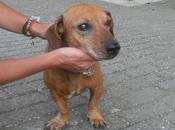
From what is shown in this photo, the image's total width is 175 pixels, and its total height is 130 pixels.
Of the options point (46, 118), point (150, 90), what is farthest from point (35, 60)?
point (150, 90)

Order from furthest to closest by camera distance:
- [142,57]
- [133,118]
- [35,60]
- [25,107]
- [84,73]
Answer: [142,57] → [25,107] → [133,118] → [84,73] → [35,60]

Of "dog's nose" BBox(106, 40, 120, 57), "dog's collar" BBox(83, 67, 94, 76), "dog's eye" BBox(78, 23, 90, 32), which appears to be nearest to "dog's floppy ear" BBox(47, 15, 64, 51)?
"dog's eye" BBox(78, 23, 90, 32)

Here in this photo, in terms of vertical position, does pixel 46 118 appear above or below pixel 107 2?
above

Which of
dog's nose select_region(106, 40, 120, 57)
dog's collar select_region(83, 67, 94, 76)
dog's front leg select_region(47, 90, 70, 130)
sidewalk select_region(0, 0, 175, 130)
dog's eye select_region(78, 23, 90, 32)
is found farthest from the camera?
sidewalk select_region(0, 0, 175, 130)

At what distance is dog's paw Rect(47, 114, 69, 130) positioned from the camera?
3.16 m

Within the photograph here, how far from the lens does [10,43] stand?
5383 mm

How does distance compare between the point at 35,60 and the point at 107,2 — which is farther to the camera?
the point at 107,2

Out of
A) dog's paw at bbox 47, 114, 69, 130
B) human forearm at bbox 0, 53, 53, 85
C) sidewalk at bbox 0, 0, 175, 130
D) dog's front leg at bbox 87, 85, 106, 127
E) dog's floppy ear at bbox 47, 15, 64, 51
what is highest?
dog's floppy ear at bbox 47, 15, 64, 51

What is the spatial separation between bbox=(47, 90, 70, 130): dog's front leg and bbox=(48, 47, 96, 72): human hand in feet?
1.45

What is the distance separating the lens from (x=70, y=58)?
105 inches

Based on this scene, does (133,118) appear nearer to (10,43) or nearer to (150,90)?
(150,90)

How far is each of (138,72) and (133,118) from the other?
1090mm

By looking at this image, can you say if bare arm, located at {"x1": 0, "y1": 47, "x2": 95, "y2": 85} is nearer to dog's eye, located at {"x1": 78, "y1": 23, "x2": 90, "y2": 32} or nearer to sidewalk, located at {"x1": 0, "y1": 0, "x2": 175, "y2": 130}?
dog's eye, located at {"x1": 78, "y1": 23, "x2": 90, "y2": 32}

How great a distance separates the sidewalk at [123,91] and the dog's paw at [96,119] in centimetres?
5
